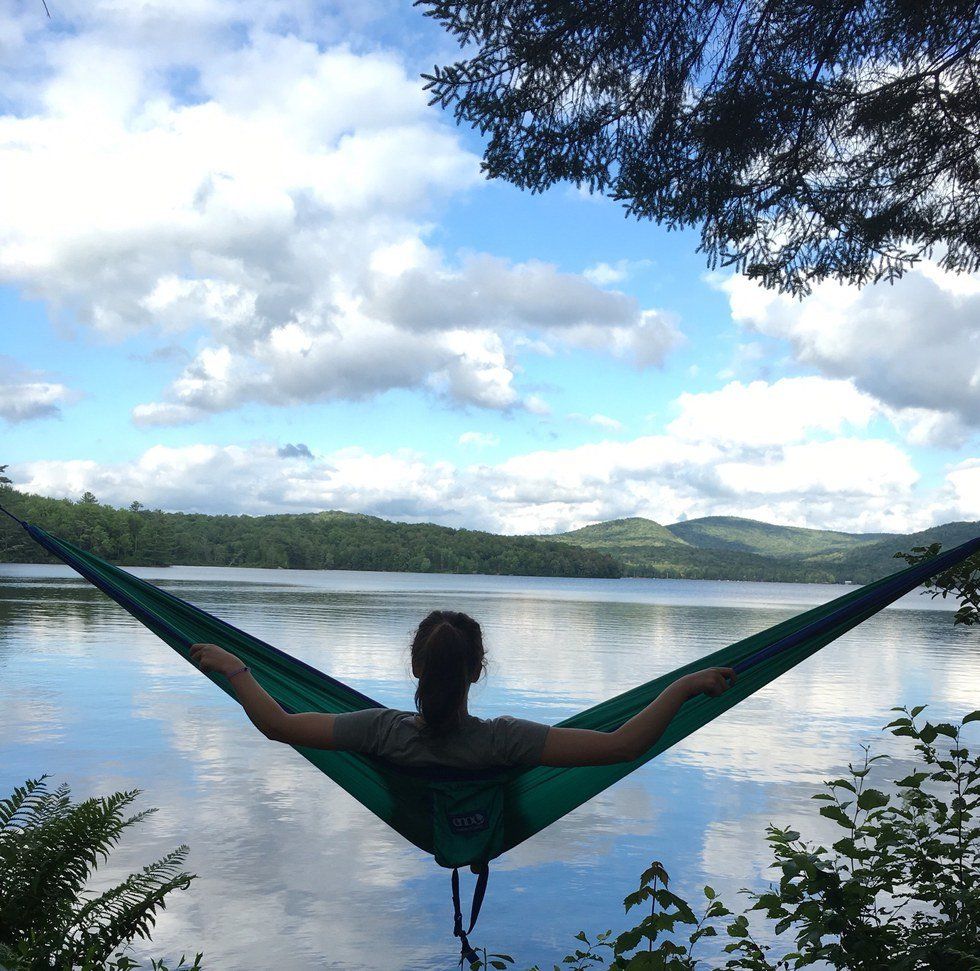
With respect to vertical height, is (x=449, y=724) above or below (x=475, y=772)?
above

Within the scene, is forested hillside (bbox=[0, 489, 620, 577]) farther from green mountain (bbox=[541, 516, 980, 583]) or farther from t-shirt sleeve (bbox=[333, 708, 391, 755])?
t-shirt sleeve (bbox=[333, 708, 391, 755])

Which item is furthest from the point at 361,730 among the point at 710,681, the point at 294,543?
the point at 294,543

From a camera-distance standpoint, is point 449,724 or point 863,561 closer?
point 449,724

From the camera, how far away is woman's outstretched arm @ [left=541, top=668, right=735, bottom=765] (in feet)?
5.73

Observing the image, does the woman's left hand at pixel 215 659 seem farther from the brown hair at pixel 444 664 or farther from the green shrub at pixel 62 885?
the green shrub at pixel 62 885

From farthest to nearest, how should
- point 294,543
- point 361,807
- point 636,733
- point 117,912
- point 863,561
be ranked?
point 863,561, point 294,543, point 361,807, point 117,912, point 636,733

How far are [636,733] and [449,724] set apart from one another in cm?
38

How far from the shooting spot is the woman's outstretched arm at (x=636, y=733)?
175cm

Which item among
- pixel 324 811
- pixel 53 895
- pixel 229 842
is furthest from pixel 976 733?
pixel 53 895

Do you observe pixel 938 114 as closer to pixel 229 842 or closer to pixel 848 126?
pixel 848 126

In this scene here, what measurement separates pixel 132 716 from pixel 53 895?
635cm

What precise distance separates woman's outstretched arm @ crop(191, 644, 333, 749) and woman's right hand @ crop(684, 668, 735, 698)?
704 millimetres

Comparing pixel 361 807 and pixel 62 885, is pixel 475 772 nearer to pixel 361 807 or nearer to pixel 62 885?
pixel 62 885

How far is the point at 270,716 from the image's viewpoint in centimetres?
180
